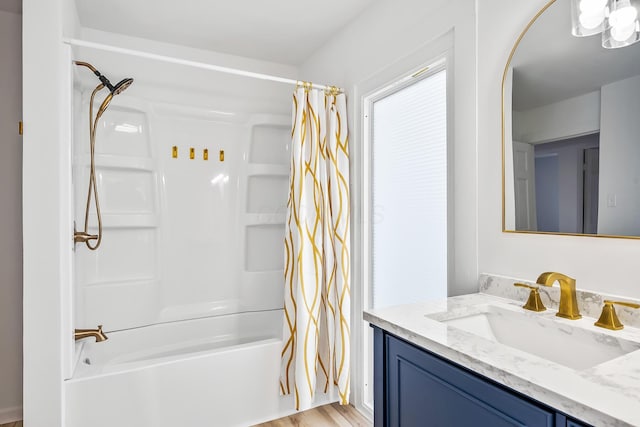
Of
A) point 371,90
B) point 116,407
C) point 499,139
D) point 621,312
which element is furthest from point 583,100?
point 116,407

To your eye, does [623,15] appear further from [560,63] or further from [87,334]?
[87,334]

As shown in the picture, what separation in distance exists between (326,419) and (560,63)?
2.12 m

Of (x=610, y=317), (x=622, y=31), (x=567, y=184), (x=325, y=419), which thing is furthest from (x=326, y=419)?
(x=622, y=31)

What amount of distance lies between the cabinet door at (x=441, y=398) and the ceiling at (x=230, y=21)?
192 centimetres

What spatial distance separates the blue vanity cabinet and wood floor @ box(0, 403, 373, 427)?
1152 millimetres

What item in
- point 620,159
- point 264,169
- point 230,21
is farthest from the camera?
point 264,169

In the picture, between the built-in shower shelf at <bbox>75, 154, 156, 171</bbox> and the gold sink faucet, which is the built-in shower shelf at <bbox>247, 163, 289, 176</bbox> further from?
the gold sink faucet

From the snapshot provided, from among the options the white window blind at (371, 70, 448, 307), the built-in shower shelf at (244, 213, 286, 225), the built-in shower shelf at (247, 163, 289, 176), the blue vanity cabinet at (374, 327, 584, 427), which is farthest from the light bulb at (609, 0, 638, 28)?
the built-in shower shelf at (244, 213, 286, 225)

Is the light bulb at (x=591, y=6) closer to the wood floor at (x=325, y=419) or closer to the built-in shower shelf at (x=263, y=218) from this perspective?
the wood floor at (x=325, y=419)

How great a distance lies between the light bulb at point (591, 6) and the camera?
109 centimetres

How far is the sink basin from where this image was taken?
2.98 feet

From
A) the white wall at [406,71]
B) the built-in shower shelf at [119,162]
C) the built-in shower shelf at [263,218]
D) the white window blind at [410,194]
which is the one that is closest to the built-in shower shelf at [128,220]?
the built-in shower shelf at [119,162]

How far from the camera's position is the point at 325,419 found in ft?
7.12

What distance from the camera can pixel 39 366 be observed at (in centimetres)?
160
